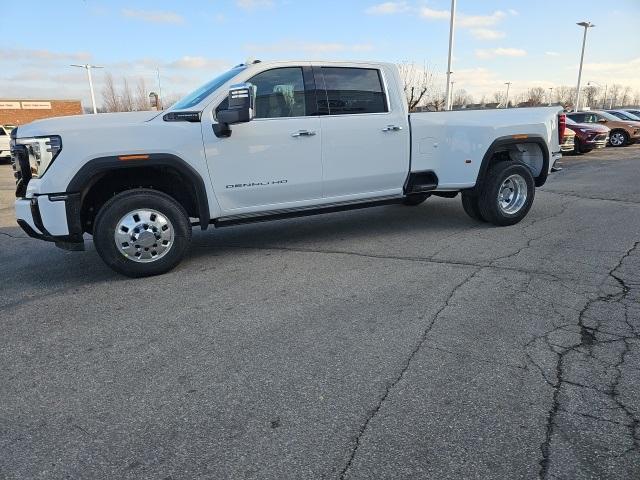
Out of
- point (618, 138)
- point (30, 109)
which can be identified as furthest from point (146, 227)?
point (30, 109)

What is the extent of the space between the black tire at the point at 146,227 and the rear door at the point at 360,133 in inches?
66.3

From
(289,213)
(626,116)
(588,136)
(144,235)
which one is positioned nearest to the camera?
(144,235)

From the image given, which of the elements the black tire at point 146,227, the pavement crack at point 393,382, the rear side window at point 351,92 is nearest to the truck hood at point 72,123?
the black tire at point 146,227

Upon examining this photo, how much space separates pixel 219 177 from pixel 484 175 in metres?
3.59

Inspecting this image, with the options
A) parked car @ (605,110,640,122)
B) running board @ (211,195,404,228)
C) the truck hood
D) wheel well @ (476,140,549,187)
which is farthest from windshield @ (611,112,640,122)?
the truck hood

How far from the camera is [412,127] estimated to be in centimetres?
595

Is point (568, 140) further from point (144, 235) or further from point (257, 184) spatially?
point (144, 235)

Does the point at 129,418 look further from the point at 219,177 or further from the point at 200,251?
the point at 200,251

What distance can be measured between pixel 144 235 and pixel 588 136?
18.3 metres

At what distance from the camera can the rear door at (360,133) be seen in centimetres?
552

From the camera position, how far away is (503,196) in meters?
6.89

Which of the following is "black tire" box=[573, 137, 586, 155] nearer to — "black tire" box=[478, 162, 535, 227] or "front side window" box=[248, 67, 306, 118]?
"black tire" box=[478, 162, 535, 227]

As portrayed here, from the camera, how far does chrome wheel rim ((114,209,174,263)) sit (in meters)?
4.75

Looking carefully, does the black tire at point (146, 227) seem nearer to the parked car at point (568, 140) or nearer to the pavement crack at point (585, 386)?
the pavement crack at point (585, 386)
